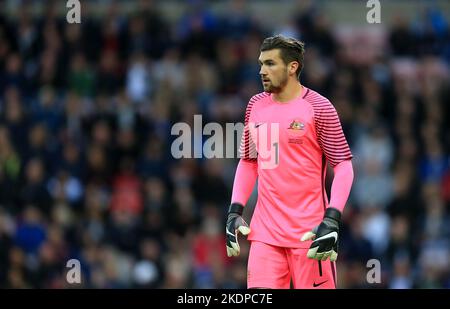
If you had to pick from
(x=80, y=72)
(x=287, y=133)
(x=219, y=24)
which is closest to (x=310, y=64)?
(x=219, y=24)

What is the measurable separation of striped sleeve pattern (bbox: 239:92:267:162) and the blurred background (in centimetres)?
573

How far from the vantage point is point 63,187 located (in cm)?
1575

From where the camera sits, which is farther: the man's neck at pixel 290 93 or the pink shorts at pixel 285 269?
the man's neck at pixel 290 93

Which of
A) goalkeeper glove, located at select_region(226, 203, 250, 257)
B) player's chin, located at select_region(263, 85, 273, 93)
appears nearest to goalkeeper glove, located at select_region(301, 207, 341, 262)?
goalkeeper glove, located at select_region(226, 203, 250, 257)

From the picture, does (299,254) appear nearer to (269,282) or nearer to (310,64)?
(269,282)

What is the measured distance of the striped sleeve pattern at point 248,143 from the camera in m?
8.52

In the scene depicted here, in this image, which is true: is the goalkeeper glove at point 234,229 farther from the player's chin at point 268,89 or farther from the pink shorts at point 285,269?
the player's chin at point 268,89

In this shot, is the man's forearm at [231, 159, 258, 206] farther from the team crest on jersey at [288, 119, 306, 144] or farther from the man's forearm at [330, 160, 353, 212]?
the man's forearm at [330, 160, 353, 212]

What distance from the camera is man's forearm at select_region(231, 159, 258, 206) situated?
8.55 m

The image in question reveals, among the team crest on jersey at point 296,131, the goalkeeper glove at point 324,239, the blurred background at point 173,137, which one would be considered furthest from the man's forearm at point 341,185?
the blurred background at point 173,137

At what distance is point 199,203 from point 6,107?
2.95 metres

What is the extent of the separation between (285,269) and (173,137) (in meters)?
8.05

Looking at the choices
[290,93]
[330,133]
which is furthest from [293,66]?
[330,133]

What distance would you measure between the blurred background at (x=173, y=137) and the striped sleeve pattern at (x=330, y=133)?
Result: 605 cm
